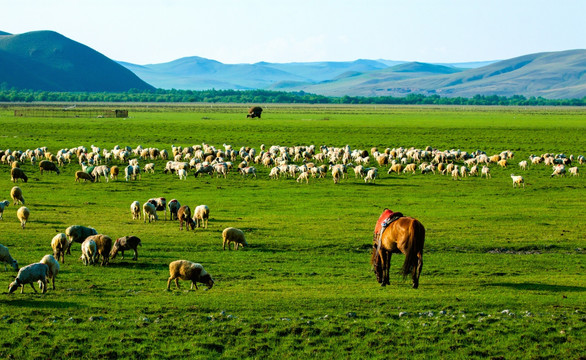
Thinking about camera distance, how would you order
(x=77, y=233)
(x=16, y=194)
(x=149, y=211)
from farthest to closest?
(x=16, y=194) → (x=149, y=211) → (x=77, y=233)

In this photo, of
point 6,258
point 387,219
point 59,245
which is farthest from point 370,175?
point 6,258

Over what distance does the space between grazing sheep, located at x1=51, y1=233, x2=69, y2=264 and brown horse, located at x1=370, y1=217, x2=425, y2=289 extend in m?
7.92

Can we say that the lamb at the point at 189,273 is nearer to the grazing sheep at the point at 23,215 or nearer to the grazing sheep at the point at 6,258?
the grazing sheep at the point at 6,258

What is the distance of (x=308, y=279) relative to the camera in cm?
1583

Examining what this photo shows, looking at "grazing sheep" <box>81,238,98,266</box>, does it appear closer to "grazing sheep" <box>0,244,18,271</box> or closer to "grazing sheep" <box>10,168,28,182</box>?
"grazing sheep" <box>0,244,18,271</box>

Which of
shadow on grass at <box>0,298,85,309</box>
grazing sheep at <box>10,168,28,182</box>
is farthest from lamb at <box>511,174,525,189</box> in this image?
shadow on grass at <box>0,298,85,309</box>

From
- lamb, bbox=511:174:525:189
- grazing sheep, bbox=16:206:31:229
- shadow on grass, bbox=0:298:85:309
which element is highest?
lamb, bbox=511:174:525:189

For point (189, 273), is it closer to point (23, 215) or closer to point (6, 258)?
point (6, 258)

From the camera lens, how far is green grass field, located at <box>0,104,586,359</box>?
36.7 ft

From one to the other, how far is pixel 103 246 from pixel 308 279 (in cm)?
542

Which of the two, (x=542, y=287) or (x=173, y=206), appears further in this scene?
(x=173, y=206)

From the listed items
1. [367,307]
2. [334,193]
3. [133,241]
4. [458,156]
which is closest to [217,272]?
[133,241]

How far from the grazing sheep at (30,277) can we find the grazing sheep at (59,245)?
302cm

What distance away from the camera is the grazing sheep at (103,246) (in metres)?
17.1
